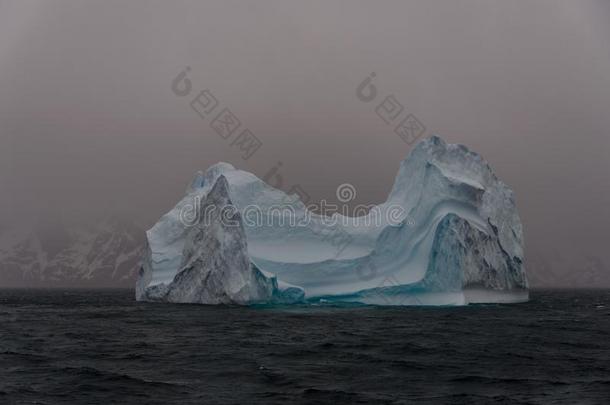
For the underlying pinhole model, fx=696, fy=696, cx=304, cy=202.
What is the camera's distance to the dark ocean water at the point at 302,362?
47.9 feet

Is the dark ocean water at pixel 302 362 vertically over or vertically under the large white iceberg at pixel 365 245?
under

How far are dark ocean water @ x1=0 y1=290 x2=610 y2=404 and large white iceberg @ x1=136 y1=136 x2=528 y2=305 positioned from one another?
8850 mm

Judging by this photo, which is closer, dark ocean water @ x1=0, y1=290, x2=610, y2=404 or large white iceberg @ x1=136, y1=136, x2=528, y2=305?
dark ocean water @ x1=0, y1=290, x2=610, y2=404

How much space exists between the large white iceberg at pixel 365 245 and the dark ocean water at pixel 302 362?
8.85 metres

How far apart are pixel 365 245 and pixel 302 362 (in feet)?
78.9

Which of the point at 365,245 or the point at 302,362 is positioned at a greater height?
the point at 365,245

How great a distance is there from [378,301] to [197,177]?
1717 cm

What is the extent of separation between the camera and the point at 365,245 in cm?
4244

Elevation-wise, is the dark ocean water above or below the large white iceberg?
below

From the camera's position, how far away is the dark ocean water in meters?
14.6

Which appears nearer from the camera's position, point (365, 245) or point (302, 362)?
point (302, 362)

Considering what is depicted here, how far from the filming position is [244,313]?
34969mm

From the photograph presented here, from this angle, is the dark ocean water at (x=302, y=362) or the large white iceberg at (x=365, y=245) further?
the large white iceberg at (x=365, y=245)

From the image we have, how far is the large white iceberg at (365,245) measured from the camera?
1586 inches
